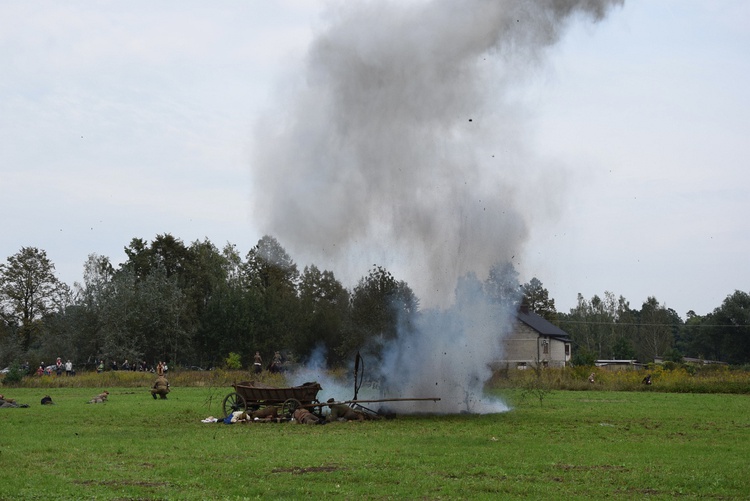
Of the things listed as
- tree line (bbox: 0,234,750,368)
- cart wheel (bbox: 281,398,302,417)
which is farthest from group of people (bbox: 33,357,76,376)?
cart wheel (bbox: 281,398,302,417)

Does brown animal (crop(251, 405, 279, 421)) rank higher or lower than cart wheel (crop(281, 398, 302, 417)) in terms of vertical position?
lower

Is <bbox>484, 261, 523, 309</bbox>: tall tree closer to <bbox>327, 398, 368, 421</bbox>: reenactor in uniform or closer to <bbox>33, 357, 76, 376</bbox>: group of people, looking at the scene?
<bbox>327, 398, 368, 421</bbox>: reenactor in uniform

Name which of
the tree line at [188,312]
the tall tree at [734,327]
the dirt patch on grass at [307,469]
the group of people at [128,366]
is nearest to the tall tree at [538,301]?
the tree line at [188,312]

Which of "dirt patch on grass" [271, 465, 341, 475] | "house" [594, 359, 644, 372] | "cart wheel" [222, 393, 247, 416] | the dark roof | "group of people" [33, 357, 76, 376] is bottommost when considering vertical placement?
"dirt patch on grass" [271, 465, 341, 475]

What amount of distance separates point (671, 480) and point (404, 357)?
54.5 feet

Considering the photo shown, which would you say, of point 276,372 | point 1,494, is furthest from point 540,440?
point 276,372

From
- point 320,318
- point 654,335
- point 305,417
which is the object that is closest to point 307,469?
point 305,417

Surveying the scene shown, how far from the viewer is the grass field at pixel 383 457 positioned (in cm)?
1455

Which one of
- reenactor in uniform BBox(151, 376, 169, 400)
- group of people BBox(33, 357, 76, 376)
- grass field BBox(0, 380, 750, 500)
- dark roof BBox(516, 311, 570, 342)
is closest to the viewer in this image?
grass field BBox(0, 380, 750, 500)

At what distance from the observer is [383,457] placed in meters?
18.6

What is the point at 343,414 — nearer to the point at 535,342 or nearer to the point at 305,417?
the point at 305,417

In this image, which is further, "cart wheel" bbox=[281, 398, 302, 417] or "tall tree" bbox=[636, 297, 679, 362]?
"tall tree" bbox=[636, 297, 679, 362]

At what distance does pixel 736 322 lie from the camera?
12369 centimetres

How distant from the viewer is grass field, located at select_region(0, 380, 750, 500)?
14555 mm
